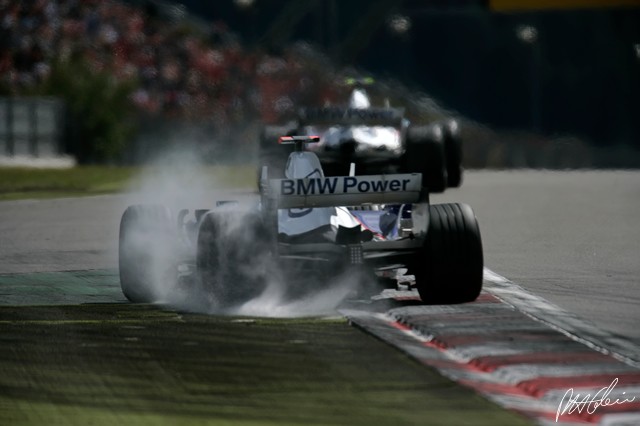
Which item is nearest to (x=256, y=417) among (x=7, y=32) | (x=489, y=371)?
(x=489, y=371)

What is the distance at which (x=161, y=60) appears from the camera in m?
41.5

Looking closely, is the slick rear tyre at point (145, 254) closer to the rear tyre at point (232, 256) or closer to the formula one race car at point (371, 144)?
the rear tyre at point (232, 256)

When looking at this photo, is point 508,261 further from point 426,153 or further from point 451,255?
point 426,153

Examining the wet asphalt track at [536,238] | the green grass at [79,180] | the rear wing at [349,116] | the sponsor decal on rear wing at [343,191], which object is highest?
the rear wing at [349,116]

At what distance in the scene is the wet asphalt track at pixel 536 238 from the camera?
12945 mm

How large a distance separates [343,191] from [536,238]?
6457 millimetres

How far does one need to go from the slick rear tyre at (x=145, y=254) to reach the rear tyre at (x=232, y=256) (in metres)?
0.98

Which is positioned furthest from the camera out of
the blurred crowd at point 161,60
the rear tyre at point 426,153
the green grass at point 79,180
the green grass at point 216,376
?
the blurred crowd at point 161,60

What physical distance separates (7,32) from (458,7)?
1223 cm

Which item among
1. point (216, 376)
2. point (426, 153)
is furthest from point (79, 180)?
point (216, 376)

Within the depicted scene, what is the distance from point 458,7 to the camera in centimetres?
4459

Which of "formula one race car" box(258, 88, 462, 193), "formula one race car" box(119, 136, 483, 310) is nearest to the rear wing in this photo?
"formula one race car" box(258, 88, 462, 193)

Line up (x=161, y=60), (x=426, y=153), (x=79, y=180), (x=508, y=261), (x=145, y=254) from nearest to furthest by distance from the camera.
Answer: (x=145, y=254), (x=508, y=261), (x=426, y=153), (x=79, y=180), (x=161, y=60)

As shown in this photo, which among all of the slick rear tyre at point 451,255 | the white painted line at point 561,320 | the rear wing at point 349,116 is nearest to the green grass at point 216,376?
the slick rear tyre at point 451,255
